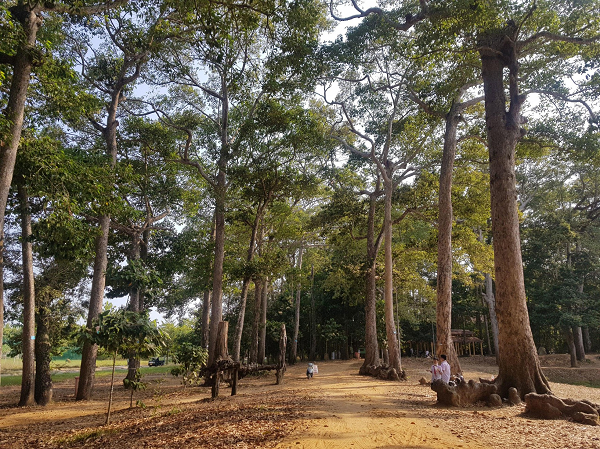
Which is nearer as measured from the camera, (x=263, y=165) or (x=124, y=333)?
(x=124, y=333)

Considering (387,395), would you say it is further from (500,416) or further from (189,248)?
(189,248)

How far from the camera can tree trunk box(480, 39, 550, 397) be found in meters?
8.26

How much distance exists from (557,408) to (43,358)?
1385 cm

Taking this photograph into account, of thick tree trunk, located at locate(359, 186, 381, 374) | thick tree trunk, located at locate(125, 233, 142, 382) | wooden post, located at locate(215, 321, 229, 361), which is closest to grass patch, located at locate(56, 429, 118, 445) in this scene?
wooden post, located at locate(215, 321, 229, 361)

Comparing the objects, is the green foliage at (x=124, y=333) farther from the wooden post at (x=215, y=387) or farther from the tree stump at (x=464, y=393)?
the tree stump at (x=464, y=393)

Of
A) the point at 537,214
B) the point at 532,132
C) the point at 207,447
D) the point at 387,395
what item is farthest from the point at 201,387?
the point at 537,214

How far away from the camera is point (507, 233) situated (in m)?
8.91

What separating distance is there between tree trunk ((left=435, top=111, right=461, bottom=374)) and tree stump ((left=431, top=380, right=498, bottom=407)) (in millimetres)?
3494

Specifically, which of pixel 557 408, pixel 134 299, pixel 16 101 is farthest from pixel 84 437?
pixel 134 299

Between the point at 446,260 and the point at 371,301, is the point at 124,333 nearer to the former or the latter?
the point at 446,260

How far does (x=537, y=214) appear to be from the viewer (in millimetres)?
26594

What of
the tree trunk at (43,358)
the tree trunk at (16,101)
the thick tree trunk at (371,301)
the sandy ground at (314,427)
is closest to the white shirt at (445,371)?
the sandy ground at (314,427)

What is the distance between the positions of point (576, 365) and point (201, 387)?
21.9 m

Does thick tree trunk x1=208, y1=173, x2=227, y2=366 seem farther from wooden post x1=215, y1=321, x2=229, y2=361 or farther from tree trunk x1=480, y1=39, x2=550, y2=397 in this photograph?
tree trunk x1=480, y1=39, x2=550, y2=397
